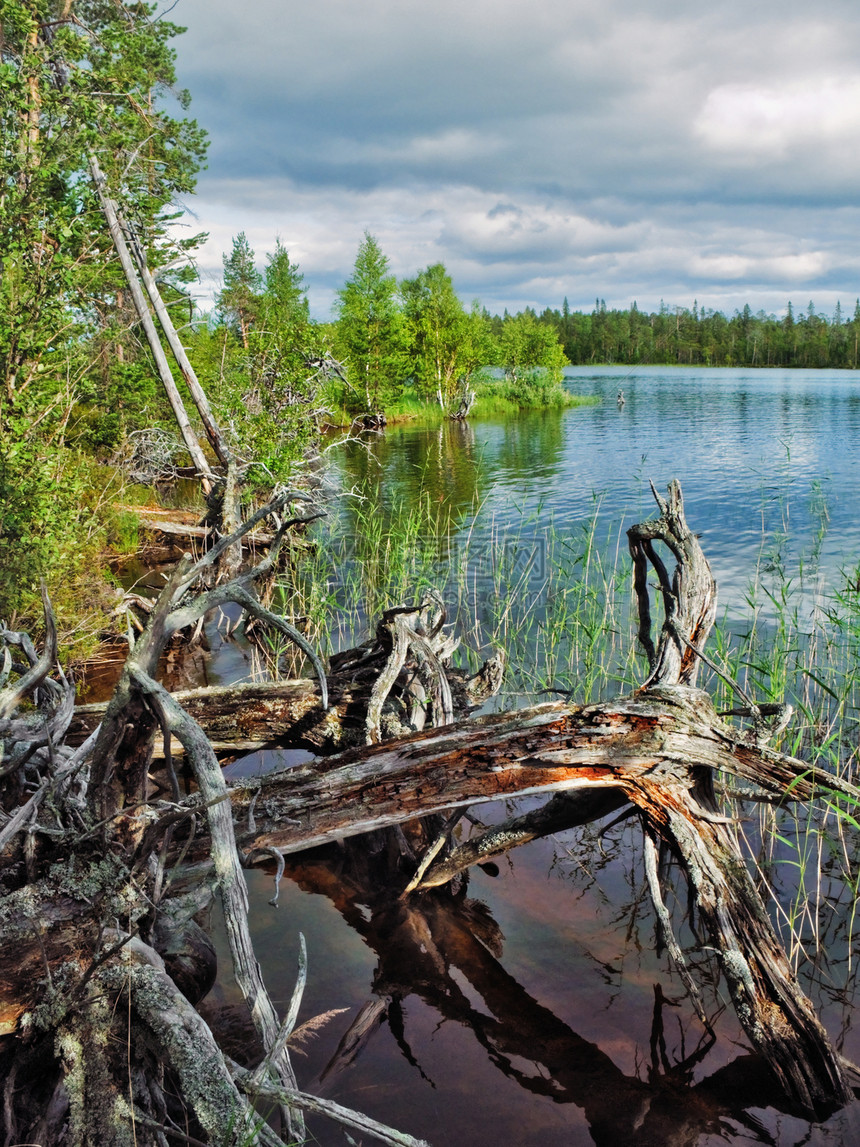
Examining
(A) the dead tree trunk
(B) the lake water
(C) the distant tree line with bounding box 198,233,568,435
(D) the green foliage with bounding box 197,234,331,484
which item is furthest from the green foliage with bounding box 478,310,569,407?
(B) the lake water

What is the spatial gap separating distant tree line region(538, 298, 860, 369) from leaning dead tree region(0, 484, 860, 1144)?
420ft

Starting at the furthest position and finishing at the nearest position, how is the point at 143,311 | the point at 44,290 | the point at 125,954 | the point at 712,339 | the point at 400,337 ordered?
the point at 712,339, the point at 400,337, the point at 143,311, the point at 44,290, the point at 125,954

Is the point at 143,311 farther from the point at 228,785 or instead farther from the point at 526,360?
the point at 526,360

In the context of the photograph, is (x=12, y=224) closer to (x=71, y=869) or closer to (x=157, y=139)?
(x=71, y=869)

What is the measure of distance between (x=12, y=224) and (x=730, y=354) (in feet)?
469

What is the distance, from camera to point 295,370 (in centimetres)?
1155

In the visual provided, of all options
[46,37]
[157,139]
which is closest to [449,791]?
[46,37]

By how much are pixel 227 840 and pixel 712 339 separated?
15269cm

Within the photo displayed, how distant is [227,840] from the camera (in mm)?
1939

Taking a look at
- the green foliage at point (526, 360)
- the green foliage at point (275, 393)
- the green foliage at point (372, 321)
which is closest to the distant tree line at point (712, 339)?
the green foliage at point (526, 360)

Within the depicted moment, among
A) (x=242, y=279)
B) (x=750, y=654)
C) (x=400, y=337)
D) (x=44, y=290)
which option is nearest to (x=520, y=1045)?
(x=750, y=654)

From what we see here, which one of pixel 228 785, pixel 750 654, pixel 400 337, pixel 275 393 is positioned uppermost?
pixel 400 337

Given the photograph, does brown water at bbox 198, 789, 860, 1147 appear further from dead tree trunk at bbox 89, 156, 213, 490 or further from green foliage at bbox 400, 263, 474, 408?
green foliage at bbox 400, 263, 474, 408

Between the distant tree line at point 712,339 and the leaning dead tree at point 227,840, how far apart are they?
420 ft
